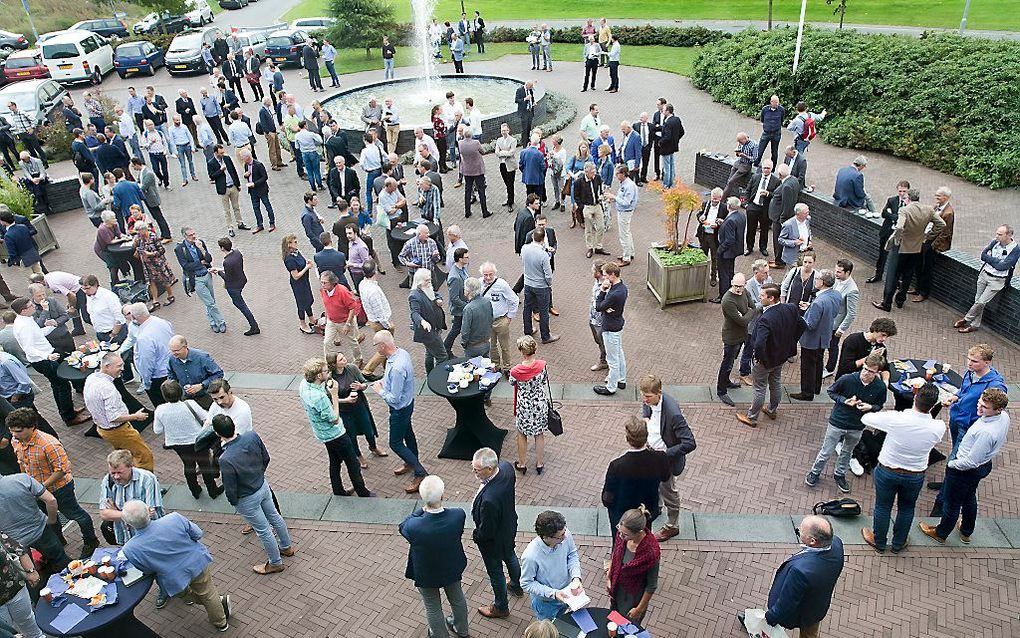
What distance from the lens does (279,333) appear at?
38.9 feet

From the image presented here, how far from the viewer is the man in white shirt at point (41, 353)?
9453mm

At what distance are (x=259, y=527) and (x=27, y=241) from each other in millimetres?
9541

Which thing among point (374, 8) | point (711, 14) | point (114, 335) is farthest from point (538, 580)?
point (711, 14)

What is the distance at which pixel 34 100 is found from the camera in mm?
22547

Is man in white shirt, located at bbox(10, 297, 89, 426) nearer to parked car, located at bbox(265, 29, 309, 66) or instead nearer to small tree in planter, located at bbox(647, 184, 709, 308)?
small tree in planter, located at bbox(647, 184, 709, 308)

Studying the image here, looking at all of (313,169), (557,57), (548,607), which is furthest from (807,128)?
(557,57)

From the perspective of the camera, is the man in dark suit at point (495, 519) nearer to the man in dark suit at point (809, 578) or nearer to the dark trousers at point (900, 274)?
the man in dark suit at point (809, 578)

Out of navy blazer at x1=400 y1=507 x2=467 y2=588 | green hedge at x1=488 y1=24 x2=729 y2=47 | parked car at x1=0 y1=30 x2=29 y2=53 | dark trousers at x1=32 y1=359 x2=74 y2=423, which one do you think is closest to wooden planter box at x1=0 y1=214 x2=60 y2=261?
dark trousers at x1=32 y1=359 x2=74 y2=423

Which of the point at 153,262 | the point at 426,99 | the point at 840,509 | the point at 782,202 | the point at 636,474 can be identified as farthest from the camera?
the point at 426,99

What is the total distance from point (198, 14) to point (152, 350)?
3895 cm

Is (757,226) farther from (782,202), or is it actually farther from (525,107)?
(525,107)

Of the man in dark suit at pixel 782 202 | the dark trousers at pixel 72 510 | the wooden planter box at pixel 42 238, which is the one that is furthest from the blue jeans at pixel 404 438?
the wooden planter box at pixel 42 238

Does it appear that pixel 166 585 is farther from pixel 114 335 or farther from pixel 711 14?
pixel 711 14

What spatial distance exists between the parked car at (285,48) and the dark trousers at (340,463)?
2671 cm
